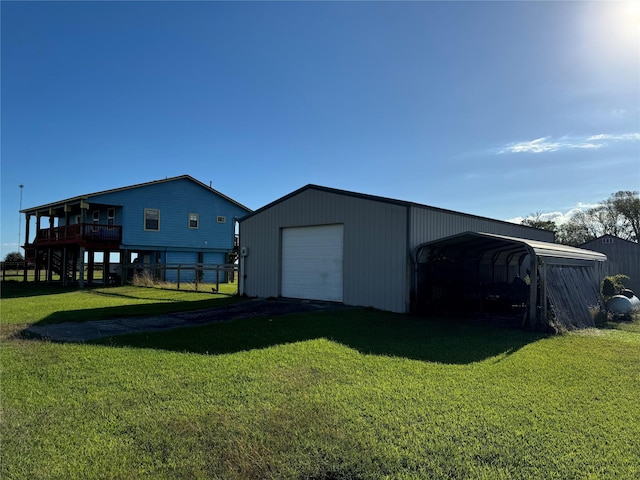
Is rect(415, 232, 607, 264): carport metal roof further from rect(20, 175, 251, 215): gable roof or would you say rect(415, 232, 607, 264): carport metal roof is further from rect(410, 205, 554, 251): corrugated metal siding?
rect(20, 175, 251, 215): gable roof

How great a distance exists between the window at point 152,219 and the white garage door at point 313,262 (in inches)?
518

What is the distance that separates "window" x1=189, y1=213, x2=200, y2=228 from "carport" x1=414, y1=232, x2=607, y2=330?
61.0ft

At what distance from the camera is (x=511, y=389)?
4750 mm

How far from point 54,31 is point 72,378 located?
350 inches

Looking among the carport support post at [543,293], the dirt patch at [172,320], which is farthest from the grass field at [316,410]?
the carport support post at [543,293]

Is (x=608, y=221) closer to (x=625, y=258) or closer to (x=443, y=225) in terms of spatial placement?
(x=625, y=258)

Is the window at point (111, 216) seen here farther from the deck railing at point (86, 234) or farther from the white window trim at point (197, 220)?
the white window trim at point (197, 220)

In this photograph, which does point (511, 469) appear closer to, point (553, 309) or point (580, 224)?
point (553, 309)

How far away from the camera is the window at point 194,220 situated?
87.4ft

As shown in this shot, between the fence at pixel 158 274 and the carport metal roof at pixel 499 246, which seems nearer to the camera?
the carport metal roof at pixel 499 246

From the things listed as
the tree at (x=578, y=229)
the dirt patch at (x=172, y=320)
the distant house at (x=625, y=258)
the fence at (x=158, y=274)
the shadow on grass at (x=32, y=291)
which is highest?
the tree at (x=578, y=229)

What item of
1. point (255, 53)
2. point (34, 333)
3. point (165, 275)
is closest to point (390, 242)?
point (255, 53)

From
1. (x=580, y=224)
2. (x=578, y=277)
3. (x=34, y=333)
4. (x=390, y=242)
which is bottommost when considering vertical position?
(x=34, y=333)

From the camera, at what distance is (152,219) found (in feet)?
82.2
